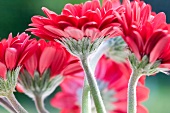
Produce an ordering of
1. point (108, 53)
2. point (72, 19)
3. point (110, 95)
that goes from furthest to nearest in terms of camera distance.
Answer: point (110, 95) < point (108, 53) < point (72, 19)

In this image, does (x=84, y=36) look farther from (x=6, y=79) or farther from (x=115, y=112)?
(x=115, y=112)

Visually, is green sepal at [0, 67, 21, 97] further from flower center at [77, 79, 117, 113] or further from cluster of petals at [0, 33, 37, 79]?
flower center at [77, 79, 117, 113]

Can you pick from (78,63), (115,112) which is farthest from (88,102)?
(115,112)

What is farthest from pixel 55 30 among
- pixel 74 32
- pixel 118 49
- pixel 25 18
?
pixel 25 18

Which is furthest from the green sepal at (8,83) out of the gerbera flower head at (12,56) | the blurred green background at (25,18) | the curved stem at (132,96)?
the blurred green background at (25,18)

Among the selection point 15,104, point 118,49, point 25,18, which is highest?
point 25,18

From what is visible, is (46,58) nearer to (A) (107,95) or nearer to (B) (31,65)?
(B) (31,65)

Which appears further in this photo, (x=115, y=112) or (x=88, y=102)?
(x=115, y=112)
